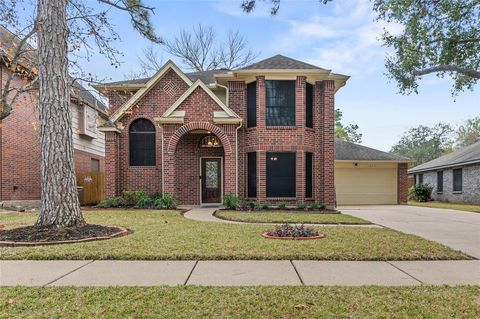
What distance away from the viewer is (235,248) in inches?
225

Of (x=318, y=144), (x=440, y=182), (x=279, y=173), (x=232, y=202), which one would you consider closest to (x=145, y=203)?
(x=232, y=202)

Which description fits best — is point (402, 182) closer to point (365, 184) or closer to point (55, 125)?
point (365, 184)

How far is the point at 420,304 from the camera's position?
329cm

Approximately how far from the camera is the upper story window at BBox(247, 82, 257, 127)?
14023 millimetres

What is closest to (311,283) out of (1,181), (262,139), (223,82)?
(262,139)

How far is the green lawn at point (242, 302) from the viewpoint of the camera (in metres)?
3.01

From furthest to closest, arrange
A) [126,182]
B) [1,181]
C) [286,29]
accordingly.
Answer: [126,182], [1,181], [286,29]

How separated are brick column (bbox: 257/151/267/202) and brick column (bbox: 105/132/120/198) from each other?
622 centimetres

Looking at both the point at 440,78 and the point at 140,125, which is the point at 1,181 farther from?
the point at 440,78

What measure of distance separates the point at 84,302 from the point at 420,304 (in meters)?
3.39

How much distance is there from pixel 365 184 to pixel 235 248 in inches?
647

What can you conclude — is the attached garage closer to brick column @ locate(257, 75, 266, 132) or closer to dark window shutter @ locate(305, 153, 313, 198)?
dark window shutter @ locate(305, 153, 313, 198)

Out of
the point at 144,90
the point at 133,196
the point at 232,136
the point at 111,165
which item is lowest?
the point at 133,196

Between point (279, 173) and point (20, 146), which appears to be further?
point (20, 146)
